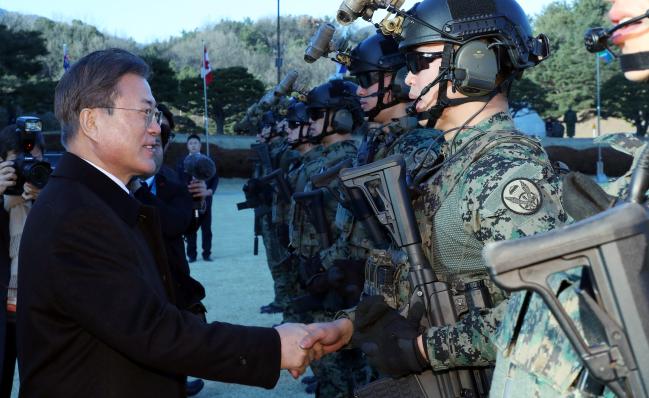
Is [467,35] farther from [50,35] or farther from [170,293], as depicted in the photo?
[50,35]

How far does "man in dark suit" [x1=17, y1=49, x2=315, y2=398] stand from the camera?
2498 mm

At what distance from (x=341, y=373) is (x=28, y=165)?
2.65 meters

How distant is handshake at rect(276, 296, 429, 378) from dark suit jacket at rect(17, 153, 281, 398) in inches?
9.7

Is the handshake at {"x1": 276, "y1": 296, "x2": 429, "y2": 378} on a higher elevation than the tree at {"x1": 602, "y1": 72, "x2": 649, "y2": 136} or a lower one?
higher

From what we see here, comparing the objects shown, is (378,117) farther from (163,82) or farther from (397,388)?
(163,82)

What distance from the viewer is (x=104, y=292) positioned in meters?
2.48

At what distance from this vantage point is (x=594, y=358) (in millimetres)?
1294

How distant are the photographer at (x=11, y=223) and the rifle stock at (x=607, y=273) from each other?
3.81 metres

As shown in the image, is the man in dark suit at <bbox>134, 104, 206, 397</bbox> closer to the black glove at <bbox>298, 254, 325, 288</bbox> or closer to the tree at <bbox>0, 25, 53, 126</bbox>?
the black glove at <bbox>298, 254, 325, 288</bbox>

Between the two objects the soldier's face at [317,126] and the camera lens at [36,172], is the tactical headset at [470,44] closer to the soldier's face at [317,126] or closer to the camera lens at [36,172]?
the camera lens at [36,172]

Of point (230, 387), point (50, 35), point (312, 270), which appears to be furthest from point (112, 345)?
point (50, 35)

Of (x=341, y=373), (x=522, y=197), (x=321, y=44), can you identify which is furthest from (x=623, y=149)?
(x=341, y=373)

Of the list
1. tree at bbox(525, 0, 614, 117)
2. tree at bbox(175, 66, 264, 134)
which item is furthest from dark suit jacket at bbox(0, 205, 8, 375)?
tree at bbox(525, 0, 614, 117)

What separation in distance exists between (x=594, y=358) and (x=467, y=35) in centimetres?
223
